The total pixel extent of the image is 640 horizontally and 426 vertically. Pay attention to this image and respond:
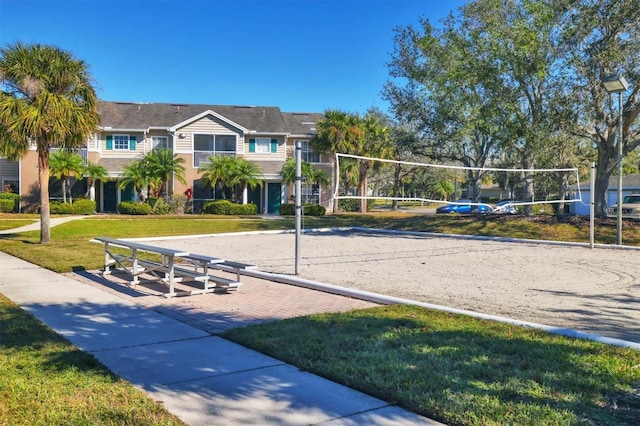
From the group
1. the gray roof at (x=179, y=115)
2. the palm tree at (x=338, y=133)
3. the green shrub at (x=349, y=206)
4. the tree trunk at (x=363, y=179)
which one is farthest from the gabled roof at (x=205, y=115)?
the green shrub at (x=349, y=206)

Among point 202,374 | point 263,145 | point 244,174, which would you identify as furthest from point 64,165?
point 202,374

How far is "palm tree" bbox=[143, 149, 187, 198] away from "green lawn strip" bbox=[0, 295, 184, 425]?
2963cm

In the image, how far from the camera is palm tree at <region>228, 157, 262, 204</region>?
36.4m

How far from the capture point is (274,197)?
4112 cm

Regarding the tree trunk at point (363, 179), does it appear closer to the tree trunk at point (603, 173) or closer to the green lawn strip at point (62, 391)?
the tree trunk at point (603, 173)

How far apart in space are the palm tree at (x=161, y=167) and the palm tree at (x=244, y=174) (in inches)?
128

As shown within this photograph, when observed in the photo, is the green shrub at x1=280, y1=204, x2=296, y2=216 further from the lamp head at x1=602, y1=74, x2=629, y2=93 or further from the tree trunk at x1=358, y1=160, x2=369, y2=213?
the lamp head at x1=602, y1=74, x2=629, y2=93

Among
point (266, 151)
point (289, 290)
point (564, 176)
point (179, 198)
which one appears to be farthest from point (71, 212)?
point (564, 176)

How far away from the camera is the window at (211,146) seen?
128 feet

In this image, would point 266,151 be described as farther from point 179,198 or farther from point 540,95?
point 540,95

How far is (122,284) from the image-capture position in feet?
35.0

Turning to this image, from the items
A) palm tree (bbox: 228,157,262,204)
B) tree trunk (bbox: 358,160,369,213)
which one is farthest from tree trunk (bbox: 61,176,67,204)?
tree trunk (bbox: 358,160,369,213)

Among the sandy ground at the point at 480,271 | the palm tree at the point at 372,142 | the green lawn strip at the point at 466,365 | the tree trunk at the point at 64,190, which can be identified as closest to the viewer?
the green lawn strip at the point at 466,365

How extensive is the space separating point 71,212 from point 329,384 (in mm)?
32380
